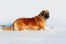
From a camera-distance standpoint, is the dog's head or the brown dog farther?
the dog's head

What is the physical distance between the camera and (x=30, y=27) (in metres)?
6.19

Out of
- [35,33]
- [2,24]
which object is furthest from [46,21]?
[2,24]

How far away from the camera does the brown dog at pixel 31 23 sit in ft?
20.2

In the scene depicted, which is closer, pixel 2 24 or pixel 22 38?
pixel 22 38

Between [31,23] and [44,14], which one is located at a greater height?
[44,14]

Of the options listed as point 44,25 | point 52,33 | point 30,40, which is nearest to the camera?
point 30,40

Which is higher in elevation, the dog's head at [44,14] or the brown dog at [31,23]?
the dog's head at [44,14]

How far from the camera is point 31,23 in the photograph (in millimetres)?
6215

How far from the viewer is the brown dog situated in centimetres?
615

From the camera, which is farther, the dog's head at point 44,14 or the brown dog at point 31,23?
the dog's head at point 44,14

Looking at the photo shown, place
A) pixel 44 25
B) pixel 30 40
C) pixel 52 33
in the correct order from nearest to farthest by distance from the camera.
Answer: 1. pixel 30 40
2. pixel 52 33
3. pixel 44 25

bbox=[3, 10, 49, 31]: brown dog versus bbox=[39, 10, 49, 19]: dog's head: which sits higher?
bbox=[39, 10, 49, 19]: dog's head

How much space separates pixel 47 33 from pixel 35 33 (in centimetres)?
22

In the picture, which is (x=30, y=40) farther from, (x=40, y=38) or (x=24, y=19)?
(x=24, y=19)
